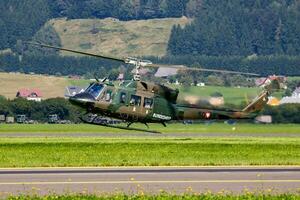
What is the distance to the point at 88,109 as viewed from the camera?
7362cm

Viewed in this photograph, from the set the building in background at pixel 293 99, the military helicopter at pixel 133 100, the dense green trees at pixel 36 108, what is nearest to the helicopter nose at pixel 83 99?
the military helicopter at pixel 133 100

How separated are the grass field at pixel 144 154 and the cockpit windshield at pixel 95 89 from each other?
5.62 metres

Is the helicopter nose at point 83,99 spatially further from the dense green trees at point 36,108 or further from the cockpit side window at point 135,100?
the dense green trees at point 36,108

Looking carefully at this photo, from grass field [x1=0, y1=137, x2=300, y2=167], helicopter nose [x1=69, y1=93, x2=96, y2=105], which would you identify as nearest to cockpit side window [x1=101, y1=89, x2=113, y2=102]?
helicopter nose [x1=69, y1=93, x2=96, y2=105]

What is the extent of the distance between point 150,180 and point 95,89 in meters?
31.7

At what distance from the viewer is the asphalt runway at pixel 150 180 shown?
39094mm

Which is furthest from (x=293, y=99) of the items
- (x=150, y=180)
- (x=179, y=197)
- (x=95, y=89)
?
(x=179, y=197)

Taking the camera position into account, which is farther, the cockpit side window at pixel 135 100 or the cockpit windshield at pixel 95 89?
the cockpit side window at pixel 135 100

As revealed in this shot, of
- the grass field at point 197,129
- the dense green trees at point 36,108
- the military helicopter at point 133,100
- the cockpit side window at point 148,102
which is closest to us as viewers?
the military helicopter at point 133,100

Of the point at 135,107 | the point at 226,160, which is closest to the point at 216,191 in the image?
the point at 226,160

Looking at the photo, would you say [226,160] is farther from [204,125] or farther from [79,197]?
[204,125]

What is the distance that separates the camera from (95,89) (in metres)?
73.4

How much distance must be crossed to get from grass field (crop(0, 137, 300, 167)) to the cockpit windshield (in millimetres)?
5622

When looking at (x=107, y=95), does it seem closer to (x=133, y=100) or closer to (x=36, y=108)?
(x=133, y=100)
